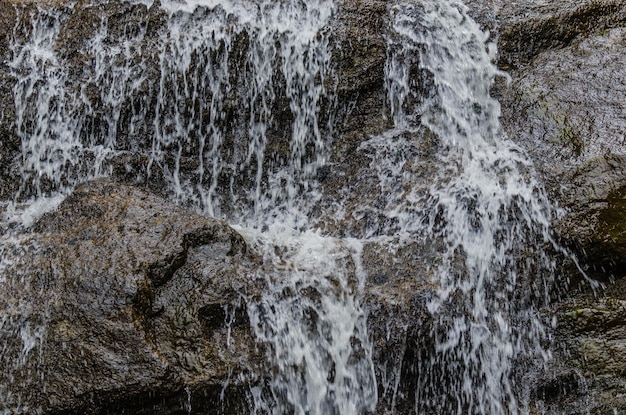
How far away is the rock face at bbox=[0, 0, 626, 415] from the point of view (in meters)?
4.15

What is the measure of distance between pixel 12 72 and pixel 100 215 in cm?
221

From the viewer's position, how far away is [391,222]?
17.6 ft

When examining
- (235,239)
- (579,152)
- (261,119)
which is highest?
(261,119)

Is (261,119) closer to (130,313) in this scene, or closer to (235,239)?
(235,239)

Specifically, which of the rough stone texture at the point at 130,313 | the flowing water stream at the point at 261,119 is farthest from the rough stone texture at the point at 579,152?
the rough stone texture at the point at 130,313

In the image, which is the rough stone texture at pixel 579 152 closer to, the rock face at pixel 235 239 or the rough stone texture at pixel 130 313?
the rock face at pixel 235 239

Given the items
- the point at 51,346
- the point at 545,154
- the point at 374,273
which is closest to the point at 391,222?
the point at 374,273

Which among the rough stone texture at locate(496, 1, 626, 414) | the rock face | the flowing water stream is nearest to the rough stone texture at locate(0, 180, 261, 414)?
the rock face

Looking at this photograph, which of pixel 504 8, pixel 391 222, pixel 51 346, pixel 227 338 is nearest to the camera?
pixel 51 346

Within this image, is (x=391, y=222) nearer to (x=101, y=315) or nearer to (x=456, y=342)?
Result: (x=456, y=342)

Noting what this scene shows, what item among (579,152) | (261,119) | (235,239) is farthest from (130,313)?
(579,152)

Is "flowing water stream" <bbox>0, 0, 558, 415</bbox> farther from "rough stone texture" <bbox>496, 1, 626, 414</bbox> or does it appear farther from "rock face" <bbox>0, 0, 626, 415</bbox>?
"rough stone texture" <bbox>496, 1, 626, 414</bbox>

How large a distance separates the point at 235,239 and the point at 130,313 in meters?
0.95

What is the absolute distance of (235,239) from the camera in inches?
191
